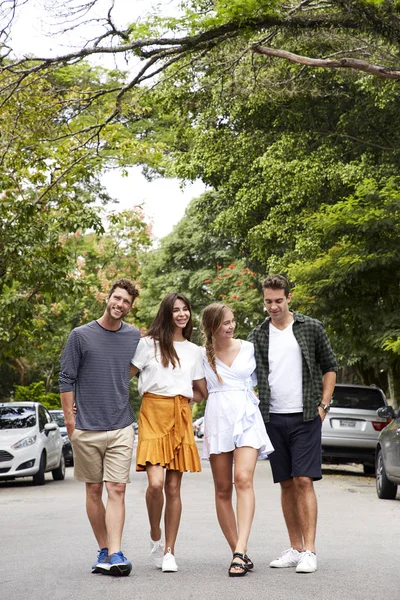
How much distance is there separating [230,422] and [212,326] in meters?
0.72

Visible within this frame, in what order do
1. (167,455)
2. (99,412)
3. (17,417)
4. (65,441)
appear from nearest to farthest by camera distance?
(167,455), (99,412), (17,417), (65,441)

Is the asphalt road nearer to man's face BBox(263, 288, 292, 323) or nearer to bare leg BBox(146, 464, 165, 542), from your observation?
bare leg BBox(146, 464, 165, 542)

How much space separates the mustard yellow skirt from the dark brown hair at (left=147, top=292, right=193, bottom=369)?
28 cm

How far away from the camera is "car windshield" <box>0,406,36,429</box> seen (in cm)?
1909

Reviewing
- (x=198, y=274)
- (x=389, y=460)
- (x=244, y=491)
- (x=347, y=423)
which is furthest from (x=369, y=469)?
(x=198, y=274)

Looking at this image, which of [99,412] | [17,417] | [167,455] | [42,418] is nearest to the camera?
[167,455]

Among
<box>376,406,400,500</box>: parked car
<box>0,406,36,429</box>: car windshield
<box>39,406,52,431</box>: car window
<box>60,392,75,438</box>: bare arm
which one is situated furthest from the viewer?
<box>39,406,52,431</box>: car window

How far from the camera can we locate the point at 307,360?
293 inches

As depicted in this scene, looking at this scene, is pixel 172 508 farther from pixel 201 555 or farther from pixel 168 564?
pixel 201 555

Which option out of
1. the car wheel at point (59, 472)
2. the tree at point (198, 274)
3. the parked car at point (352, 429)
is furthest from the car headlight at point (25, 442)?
the tree at point (198, 274)

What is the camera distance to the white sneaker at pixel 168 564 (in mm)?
7184

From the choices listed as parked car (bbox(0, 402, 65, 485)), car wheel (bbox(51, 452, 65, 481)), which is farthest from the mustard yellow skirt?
car wheel (bbox(51, 452, 65, 481))

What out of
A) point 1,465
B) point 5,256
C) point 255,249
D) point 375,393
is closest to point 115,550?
point 1,465

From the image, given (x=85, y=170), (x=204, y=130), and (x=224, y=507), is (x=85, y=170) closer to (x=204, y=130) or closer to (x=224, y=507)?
(x=204, y=130)
